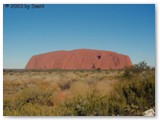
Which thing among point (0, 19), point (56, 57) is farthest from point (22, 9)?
point (56, 57)

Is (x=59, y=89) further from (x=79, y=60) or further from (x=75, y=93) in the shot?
(x=79, y=60)

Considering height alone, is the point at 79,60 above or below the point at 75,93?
above

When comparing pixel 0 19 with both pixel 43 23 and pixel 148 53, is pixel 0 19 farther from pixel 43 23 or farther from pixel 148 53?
pixel 148 53

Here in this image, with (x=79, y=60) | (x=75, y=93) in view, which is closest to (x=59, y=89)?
(x=75, y=93)

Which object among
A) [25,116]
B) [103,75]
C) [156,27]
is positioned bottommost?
[25,116]

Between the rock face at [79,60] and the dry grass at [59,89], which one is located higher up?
the rock face at [79,60]
